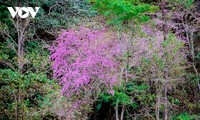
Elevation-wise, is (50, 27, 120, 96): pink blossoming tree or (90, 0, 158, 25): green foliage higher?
(90, 0, 158, 25): green foliage

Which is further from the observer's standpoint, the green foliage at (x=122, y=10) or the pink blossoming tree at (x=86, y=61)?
the pink blossoming tree at (x=86, y=61)

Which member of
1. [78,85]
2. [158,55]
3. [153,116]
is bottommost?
[153,116]

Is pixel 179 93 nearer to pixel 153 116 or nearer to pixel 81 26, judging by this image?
pixel 153 116

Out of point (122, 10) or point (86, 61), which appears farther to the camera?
point (86, 61)

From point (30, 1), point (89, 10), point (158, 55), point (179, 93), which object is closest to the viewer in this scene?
point (158, 55)

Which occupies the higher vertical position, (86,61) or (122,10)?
(122,10)

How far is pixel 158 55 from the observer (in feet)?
24.1

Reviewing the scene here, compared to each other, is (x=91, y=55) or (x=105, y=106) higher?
(x=91, y=55)

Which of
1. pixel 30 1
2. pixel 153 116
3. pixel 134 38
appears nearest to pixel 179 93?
pixel 153 116

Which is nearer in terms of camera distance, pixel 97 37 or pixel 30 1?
pixel 97 37

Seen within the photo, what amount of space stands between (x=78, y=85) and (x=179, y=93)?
4.60 m

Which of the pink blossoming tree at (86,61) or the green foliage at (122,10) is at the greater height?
the green foliage at (122,10)

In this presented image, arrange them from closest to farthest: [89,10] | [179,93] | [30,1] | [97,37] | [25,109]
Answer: [25,109] < [97,37] < [30,1] < [89,10] < [179,93]

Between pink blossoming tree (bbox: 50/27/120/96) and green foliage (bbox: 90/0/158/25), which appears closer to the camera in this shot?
green foliage (bbox: 90/0/158/25)
